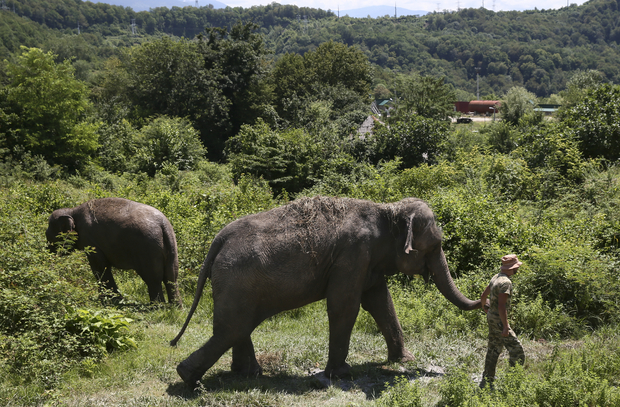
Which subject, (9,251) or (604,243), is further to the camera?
(604,243)

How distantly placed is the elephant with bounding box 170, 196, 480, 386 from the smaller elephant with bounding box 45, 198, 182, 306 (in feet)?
9.13

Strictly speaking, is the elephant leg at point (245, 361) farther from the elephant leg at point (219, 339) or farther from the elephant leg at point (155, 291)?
the elephant leg at point (155, 291)

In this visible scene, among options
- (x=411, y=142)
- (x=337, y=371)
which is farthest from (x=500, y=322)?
(x=411, y=142)

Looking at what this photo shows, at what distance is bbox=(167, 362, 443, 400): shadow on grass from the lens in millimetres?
5996

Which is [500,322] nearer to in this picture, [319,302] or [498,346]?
[498,346]

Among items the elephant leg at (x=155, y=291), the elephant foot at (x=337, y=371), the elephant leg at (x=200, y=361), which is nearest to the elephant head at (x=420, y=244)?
the elephant foot at (x=337, y=371)

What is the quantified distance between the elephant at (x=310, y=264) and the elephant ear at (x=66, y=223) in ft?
13.1

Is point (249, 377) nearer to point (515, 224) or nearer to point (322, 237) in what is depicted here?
point (322, 237)

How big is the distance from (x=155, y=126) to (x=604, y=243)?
22.5 m

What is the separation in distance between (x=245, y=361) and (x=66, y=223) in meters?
4.75

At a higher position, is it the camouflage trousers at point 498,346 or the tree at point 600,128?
the tree at point 600,128

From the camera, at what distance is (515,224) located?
1036cm

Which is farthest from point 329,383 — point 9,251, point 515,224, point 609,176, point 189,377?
point 609,176

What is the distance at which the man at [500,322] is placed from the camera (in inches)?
228
